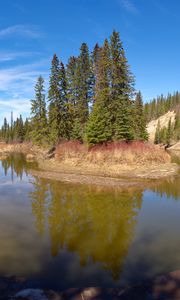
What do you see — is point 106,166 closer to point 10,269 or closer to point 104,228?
point 104,228

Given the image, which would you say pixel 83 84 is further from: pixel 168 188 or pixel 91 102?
pixel 168 188

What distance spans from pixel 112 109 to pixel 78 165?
30.4 ft

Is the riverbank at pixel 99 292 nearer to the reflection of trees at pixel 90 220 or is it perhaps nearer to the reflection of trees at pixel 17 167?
the reflection of trees at pixel 90 220

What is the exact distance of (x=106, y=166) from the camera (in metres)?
29.5

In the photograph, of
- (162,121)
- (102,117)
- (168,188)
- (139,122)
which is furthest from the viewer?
(162,121)

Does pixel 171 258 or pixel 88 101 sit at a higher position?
pixel 88 101

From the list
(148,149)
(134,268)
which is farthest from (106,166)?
(134,268)

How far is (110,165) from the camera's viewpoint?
29.4m

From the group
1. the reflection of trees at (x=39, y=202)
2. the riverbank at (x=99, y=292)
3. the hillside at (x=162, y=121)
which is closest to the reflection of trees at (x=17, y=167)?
the reflection of trees at (x=39, y=202)

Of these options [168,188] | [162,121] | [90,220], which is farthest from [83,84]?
[162,121]

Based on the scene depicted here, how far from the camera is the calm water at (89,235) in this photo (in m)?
8.43

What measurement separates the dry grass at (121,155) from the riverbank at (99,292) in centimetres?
2203

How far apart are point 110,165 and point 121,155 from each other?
182 cm

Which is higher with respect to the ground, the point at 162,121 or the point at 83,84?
the point at 162,121
